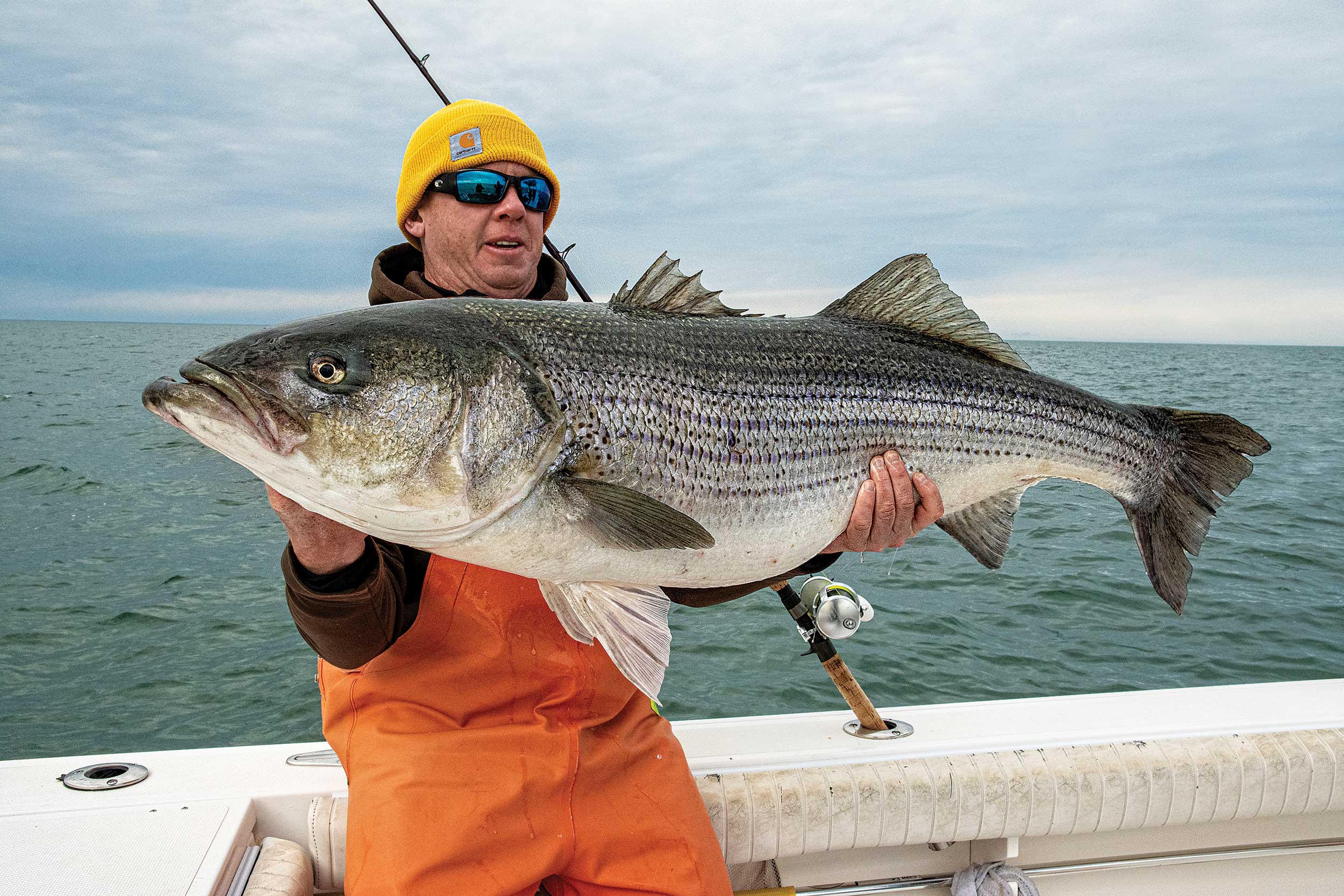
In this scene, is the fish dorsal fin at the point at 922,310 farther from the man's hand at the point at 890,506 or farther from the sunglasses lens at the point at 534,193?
the sunglasses lens at the point at 534,193

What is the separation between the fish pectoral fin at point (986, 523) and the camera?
9.50 feet

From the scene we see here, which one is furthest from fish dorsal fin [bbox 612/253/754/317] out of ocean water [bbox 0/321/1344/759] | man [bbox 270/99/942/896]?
ocean water [bbox 0/321/1344/759]

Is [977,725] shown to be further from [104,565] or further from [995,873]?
[104,565]

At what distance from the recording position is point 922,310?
284 cm

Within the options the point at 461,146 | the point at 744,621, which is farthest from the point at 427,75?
the point at 744,621

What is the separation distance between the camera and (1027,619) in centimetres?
859

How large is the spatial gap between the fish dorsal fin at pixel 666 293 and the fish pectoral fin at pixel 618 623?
2.53ft

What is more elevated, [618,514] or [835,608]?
[618,514]

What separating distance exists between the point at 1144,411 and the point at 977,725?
1373mm

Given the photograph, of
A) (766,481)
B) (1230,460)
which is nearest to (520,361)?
(766,481)

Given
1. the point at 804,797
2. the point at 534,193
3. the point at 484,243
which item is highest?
the point at 534,193

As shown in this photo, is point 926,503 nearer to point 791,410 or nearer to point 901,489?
point 901,489

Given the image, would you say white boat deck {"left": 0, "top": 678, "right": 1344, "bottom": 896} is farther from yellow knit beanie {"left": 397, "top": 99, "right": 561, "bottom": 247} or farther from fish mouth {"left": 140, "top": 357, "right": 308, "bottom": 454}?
yellow knit beanie {"left": 397, "top": 99, "right": 561, "bottom": 247}

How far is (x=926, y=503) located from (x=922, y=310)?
632 millimetres
